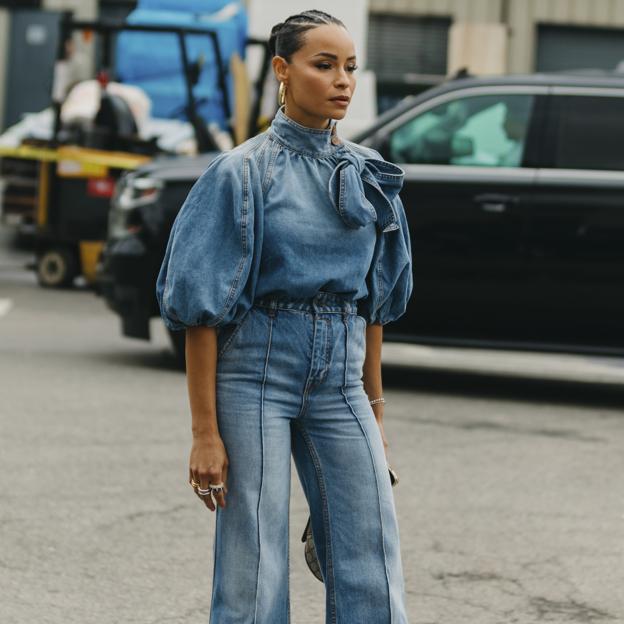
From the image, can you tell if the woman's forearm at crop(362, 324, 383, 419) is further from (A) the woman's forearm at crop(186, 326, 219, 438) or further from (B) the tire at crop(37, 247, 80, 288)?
(B) the tire at crop(37, 247, 80, 288)

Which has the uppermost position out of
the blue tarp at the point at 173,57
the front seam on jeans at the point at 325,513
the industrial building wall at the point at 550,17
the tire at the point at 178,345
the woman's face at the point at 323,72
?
the industrial building wall at the point at 550,17

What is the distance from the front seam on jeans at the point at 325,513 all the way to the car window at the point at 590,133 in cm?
599

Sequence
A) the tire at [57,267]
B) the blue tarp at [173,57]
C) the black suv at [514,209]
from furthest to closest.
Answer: the blue tarp at [173,57], the tire at [57,267], the black suv at [514,209]

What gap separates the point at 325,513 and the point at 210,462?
0.91 feet

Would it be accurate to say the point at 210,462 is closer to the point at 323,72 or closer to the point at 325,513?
the point at 325,513

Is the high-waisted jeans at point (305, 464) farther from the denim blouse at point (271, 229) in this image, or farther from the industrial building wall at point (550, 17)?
the industrial building wall at point (550, 17)

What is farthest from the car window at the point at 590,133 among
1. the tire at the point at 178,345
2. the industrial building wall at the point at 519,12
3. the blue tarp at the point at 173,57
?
the industrial building wall at the point at 519,12

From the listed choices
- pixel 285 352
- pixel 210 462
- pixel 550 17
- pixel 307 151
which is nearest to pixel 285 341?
pixel 285 352

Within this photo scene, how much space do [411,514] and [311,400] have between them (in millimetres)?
2826

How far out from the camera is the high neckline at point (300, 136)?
329 cm

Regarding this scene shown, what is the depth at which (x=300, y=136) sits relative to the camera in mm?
3291

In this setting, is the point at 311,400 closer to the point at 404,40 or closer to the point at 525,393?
the point at 525,393

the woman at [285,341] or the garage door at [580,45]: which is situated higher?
the garage door at [580,45]

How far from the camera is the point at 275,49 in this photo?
3334 mm
